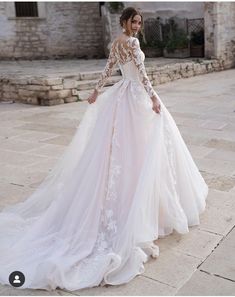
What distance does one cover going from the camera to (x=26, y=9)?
1362 centimetres

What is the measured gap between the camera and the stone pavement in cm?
215

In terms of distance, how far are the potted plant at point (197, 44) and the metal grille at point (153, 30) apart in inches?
45.6

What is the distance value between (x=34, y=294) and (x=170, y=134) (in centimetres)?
133

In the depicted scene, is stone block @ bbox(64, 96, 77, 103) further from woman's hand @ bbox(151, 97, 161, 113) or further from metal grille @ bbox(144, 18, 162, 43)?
metal grille @ bbox(144, 18, 162, 43)

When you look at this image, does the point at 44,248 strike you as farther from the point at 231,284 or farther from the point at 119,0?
the point at 119,0

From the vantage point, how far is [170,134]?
2.69 m

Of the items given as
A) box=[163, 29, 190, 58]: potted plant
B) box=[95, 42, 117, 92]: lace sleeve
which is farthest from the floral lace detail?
box=[163, 29, 190, 58]: potted plant

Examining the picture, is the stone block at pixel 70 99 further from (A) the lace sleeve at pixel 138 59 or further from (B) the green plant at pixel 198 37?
(B) the green plant at pixel 198 37

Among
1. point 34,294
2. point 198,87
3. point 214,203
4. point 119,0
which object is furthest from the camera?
point 119,0

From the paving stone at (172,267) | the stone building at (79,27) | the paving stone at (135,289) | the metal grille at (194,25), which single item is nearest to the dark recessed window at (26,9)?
the stone building at (79,27)

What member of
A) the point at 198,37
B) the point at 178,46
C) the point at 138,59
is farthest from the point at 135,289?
the point at 198,37

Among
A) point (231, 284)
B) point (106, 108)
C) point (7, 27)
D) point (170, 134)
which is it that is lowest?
point (231, 284)

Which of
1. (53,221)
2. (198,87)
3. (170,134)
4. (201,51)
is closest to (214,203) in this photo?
(170,134)

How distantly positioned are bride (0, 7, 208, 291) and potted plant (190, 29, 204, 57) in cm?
1132
